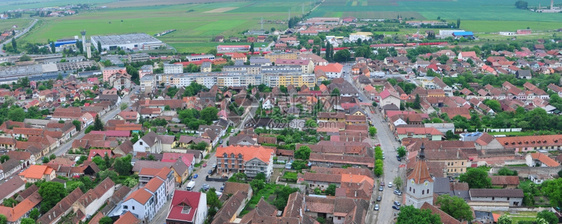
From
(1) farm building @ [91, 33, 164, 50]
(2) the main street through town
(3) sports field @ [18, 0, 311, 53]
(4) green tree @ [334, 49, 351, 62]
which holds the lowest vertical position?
(2) the main street through town

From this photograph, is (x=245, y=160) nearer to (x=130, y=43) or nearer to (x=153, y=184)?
(x=153, y=184)

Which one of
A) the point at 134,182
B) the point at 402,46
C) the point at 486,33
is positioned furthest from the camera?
the point at 486,33

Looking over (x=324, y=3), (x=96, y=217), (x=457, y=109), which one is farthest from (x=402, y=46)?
(x=324, y=3)

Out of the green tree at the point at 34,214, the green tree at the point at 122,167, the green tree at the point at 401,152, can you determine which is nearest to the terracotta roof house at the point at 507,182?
the green tree at the point at 401,152

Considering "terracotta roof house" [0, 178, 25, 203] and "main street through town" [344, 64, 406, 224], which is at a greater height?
"terracotta roof house" [0, 178, 25, 203]

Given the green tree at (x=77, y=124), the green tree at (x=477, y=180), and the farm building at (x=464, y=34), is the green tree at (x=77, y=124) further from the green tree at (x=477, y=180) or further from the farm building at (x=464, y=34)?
the farm building at (x=464, y=34)

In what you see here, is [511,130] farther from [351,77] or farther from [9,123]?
[9,123]

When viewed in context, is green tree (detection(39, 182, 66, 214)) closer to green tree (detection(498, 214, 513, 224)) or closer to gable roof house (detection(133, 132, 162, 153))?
gable roof house (detection(133, 132, 162, 153))

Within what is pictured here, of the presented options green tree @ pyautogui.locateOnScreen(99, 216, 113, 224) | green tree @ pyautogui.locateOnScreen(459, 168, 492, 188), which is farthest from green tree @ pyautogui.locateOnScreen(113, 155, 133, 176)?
green tree @ pyautogui.locateOnScreen(459, 168, 492, 188)
